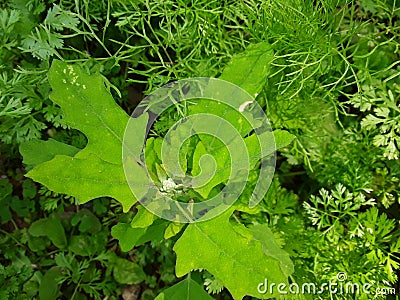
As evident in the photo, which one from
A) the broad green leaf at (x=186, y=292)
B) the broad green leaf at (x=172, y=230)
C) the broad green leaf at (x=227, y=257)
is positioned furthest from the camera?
the broad green leaf at (x=186, y=292)

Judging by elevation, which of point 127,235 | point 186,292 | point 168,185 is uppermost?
point 168,185

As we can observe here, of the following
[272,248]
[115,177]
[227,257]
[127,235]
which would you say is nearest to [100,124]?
[115,177]

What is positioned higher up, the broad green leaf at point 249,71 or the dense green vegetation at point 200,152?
the broad green leaf at point 249,71

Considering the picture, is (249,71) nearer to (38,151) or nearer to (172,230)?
(172,230)

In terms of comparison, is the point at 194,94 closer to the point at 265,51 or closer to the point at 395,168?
the point at 265,51

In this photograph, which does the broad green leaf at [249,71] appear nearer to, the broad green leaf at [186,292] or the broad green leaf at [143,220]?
the broad green leaf at [143,220]

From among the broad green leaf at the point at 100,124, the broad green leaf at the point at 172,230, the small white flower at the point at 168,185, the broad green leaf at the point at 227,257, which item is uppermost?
the broad green leaf at the point at 100,124

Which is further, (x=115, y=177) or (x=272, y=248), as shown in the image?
(x=272, y=248)

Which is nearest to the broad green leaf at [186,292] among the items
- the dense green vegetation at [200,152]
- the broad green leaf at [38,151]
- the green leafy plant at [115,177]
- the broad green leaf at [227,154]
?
the dense green vegetation at [200,152]
